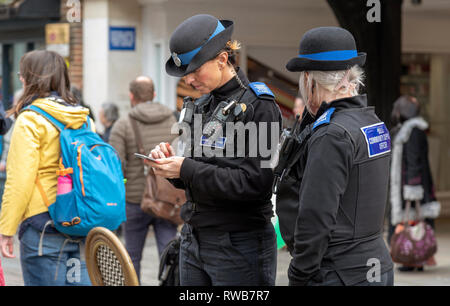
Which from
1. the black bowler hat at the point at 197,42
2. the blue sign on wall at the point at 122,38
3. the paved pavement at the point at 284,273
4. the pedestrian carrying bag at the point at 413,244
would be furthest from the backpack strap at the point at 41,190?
the blue sign on wall at the point at 122,38

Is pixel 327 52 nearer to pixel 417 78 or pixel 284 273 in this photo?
pixel 284 273

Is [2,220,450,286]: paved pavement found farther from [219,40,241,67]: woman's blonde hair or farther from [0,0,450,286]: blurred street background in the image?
[219,40,241,67]: woman's blonde hair

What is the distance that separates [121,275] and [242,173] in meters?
0.70

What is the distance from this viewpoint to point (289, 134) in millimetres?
3135

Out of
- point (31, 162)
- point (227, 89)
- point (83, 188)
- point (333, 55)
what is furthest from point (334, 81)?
point (31, 162)

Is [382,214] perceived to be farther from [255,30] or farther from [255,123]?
[255,30]

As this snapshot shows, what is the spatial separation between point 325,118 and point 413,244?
18.5 feet

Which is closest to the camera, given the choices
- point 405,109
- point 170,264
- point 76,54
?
point 170,264

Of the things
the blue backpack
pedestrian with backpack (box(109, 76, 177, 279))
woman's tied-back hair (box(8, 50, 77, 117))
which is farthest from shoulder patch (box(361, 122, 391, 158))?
pedestrian with backpack (box(109, 76, 177, 279))

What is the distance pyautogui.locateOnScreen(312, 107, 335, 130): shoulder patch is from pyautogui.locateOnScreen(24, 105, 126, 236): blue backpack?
6.16ft

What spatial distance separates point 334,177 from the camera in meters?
2.91

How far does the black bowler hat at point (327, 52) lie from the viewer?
3.09m

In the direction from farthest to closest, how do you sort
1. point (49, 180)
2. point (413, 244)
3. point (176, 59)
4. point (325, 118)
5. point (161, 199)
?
point (413, 244)
point (161, 199)
point (49, 180)
point (176, 59)
point (325, 118)

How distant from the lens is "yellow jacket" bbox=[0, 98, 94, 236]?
4.52 m
